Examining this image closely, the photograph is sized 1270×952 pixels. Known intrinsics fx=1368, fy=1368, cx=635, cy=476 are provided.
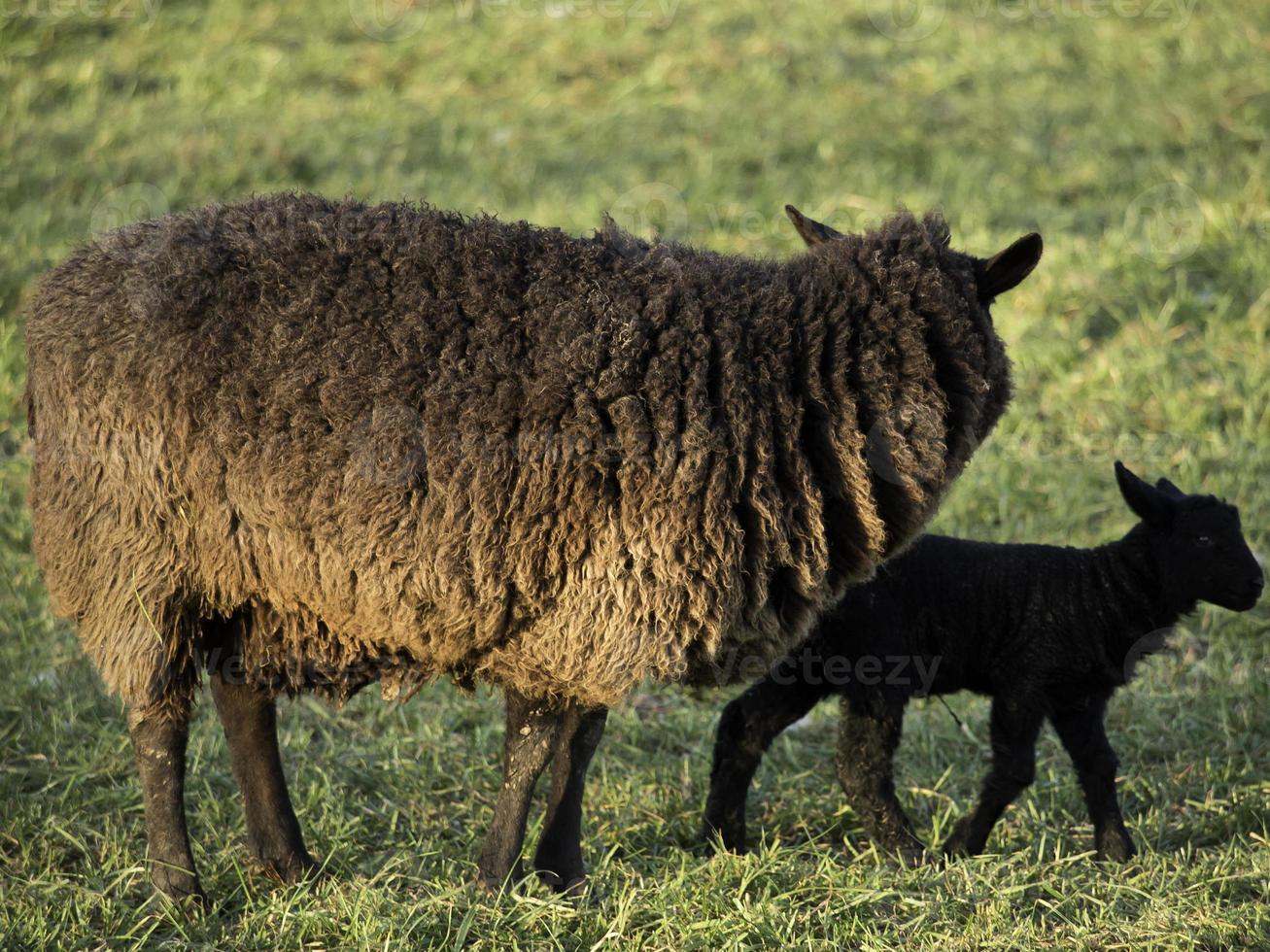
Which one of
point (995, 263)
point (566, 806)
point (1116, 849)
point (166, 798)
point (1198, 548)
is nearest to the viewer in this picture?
point (995, 263)

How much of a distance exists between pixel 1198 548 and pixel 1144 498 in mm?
242

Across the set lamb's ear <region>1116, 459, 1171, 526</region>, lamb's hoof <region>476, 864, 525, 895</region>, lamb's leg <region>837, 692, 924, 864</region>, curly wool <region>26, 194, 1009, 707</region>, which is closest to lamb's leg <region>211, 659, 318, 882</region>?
curly wool <region>26, 194, 1009, 707</region>

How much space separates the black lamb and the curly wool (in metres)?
0.64

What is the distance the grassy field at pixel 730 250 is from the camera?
4055 mm

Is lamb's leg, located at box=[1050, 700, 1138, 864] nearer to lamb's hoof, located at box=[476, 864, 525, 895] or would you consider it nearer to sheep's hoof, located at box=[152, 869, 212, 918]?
lamb's hoof, located at box=[476, 864, 525, 895]

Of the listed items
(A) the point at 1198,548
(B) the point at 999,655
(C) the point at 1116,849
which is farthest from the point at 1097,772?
(A) the point at 1198,548

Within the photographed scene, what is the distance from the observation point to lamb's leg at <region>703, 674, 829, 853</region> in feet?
15.4

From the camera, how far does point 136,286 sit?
3.90m

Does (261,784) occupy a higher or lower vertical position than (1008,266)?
lower

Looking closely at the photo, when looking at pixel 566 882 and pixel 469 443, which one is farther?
pixel 566 882

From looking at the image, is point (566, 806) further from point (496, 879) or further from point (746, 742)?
point (746, 742)

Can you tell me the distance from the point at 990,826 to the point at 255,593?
2537mm

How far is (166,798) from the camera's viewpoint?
164 inches

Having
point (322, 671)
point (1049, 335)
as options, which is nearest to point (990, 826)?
point (322, 671)
